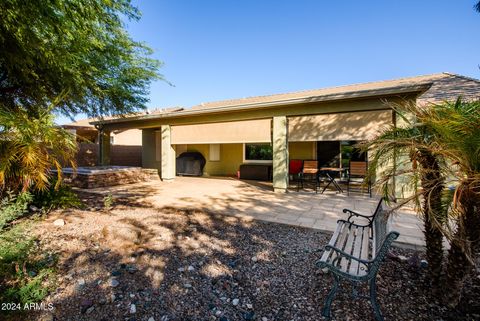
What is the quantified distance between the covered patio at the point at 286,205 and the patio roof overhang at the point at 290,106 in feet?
8.26

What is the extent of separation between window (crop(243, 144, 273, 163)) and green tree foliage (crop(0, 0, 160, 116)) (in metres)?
6.13

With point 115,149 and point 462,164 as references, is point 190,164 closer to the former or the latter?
point 115,149

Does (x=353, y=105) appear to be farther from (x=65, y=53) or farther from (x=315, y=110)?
(x=65, y=53)

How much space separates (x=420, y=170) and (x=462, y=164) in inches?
10.4

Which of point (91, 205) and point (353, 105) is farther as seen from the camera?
point (353, 105)

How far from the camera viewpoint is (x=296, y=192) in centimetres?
754

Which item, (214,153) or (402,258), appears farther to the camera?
(214,153)

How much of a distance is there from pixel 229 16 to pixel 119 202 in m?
8.10

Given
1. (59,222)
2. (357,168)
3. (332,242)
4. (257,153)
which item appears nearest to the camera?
(332,242)

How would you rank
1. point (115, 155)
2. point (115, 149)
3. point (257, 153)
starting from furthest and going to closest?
point (115, 149) < point (115, 155) < point (257, 153)

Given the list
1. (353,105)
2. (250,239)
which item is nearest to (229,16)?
(353,105)

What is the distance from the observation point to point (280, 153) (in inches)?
295

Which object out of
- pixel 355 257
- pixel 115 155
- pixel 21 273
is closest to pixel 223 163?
pixel 115 155

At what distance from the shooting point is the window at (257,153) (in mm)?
12117
